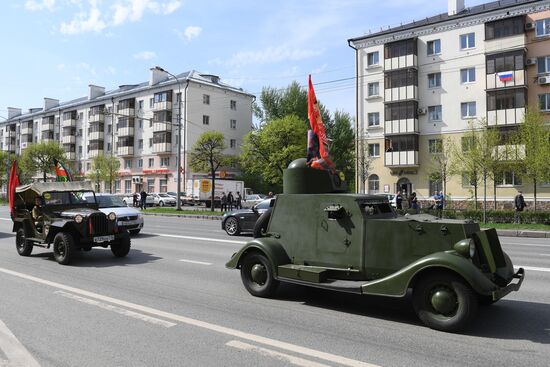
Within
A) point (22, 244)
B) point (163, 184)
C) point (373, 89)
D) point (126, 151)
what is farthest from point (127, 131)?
point (22, 244)

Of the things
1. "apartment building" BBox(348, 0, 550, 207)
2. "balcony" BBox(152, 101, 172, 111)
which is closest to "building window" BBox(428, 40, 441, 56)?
"apartment building" BBox(348, 0, 550, 207)

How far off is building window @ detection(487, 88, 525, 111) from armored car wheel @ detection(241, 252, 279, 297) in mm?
34768

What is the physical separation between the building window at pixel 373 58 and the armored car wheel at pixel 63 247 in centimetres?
3761

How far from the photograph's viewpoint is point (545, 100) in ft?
113

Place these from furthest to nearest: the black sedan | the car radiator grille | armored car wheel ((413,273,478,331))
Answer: the black sedan < the car radiator grille < armored car wheel ((413,273,478,331))

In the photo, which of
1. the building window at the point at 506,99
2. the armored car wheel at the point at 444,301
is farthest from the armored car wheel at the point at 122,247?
the building window at the point at 506,99

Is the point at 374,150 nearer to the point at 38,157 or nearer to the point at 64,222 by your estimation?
the point at 64,222

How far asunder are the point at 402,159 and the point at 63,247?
34.4m

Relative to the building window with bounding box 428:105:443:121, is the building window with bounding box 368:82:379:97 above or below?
above

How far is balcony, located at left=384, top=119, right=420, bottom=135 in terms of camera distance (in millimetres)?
39625

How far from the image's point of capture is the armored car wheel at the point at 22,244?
36.2 feet

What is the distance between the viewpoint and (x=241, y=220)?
16750mm

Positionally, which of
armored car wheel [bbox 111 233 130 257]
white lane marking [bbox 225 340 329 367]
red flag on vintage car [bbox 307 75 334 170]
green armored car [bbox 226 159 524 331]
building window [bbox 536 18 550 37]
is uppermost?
building window [bbox 536 18 550 37]

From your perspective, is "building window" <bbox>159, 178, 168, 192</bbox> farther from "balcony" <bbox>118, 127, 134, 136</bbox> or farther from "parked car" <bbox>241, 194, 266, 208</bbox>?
"parked car" <bbox>241, 194, 266, 208</bbox>
